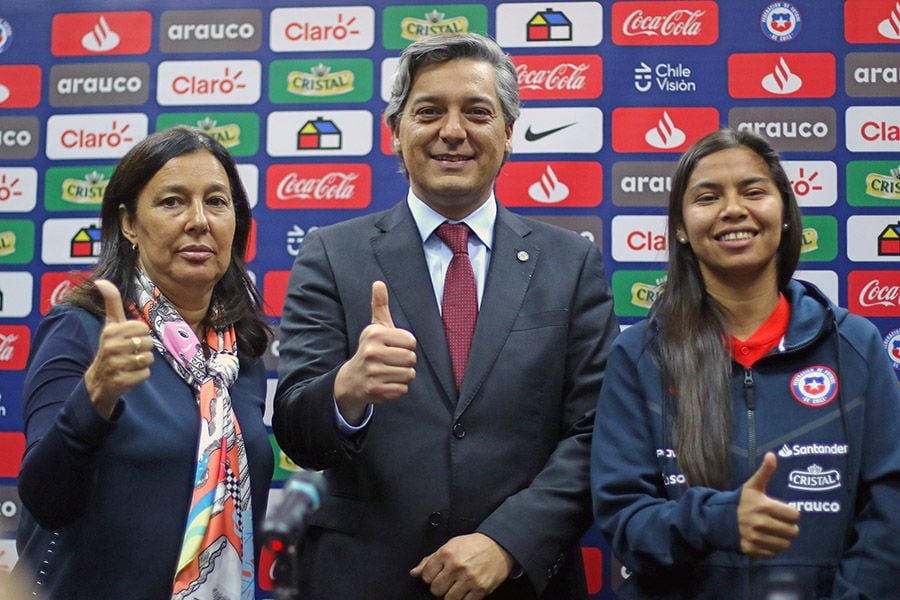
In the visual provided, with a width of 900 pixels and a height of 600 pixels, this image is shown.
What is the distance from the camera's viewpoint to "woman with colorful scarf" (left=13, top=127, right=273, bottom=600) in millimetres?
1964

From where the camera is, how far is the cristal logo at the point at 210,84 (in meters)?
3.30

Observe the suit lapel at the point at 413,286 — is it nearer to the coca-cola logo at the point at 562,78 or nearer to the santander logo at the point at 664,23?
the coca-cola logo at the point at 562,78

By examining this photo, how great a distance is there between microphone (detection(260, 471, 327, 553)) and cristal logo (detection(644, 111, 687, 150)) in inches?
92.9

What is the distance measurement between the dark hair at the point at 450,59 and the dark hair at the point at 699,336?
49 cm

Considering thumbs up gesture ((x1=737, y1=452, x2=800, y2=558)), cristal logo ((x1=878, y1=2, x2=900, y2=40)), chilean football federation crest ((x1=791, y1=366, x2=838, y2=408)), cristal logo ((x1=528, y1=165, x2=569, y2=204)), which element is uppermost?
cristal logo ((x1=878, y1=2, x2=900, y2=40))

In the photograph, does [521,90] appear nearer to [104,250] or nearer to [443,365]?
[443,365]

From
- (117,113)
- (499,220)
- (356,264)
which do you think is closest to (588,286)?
(499,220)

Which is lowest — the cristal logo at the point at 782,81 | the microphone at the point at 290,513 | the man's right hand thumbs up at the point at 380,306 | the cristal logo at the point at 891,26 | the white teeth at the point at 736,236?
the microphone at the point at 290,513

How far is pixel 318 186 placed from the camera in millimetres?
3262

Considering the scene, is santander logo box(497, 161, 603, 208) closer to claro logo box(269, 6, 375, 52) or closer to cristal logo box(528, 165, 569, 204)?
cristal logo box(528, 165, 569, 204)

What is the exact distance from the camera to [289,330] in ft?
7.72

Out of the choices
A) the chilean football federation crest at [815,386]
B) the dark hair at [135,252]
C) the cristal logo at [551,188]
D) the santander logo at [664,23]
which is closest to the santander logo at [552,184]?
the cristal logo at [551,188]

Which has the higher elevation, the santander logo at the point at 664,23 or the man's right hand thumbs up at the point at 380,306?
the santander logo at the point at 664,23

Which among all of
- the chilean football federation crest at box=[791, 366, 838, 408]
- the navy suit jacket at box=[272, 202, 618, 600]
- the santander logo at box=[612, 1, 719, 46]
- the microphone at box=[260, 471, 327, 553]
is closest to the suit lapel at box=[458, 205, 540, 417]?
the navy suit jacket at box=[272, 202, 618, 600]
